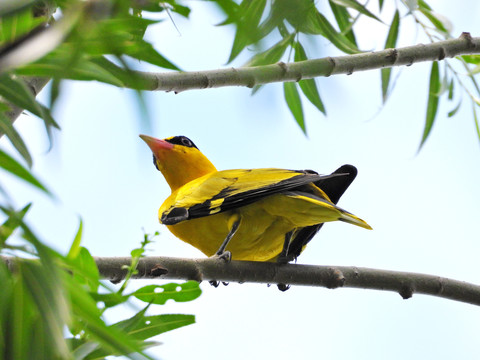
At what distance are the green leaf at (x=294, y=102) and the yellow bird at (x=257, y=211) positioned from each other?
223 millimetres

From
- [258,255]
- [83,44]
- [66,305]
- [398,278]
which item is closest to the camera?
[83,44]

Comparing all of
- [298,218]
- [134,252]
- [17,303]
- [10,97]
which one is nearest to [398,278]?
[298,218]

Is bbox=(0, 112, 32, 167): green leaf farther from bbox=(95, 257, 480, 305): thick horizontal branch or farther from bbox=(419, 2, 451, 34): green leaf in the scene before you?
bbox=(419, 2, 451, 34): green leaf

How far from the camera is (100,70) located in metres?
1.00

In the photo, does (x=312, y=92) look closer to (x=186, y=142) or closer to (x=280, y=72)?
(x=280, y=72)

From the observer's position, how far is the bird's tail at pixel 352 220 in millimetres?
2055

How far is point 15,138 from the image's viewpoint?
101 cm

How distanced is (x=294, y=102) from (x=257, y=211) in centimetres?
50

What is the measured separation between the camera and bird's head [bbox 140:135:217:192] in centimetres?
311

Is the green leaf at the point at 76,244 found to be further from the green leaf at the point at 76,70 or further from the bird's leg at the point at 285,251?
the bird's leg at the point at 285,251

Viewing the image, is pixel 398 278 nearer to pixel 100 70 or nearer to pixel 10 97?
pixel 100 70

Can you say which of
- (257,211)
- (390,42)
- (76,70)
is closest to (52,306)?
(76,70)

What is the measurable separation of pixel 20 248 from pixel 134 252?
48 centimetres

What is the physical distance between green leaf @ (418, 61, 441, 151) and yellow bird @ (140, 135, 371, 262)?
405mm
